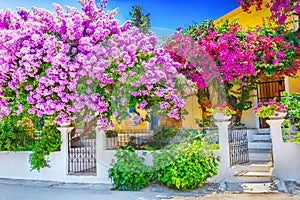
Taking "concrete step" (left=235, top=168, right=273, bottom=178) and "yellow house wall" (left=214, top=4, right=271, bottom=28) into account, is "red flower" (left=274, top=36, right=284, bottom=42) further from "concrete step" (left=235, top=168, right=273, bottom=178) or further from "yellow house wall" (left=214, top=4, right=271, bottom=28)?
"concrete step" (left=235, top=168, right=273, bottom=178)

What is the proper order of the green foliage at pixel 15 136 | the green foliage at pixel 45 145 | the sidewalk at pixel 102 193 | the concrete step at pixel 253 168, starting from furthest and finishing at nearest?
the green foliage at pixel 15 136 → the green foliage at pixel 45 145 → the concrete step at pixel 253 168 → the sidewalk at pixel 102 193

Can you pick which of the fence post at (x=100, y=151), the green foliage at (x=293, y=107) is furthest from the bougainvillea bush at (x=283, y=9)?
the fence post at (x=100, y=151)

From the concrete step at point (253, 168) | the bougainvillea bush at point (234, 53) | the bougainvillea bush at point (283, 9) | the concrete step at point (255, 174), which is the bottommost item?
the concrete step at point (255, 174)

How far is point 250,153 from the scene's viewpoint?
29.5 feet

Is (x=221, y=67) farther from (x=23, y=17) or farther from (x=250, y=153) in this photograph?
(x=23, y=17)

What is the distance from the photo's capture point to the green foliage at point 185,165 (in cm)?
693

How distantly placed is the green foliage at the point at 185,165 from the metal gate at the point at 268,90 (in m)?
4.95

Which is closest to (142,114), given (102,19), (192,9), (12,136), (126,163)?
(126,163)

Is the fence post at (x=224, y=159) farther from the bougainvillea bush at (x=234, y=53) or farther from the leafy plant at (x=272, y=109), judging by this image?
the bougainvillea bush at (x=234, y=53)

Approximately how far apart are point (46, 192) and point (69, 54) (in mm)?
3686

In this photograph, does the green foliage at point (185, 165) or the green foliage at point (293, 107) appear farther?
the green foliage at point (293, 107)

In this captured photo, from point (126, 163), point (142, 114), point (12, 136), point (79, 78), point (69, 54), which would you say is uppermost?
point (69, 54)

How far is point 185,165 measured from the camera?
7.03 meters

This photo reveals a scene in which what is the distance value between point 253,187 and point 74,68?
524 centimetres
